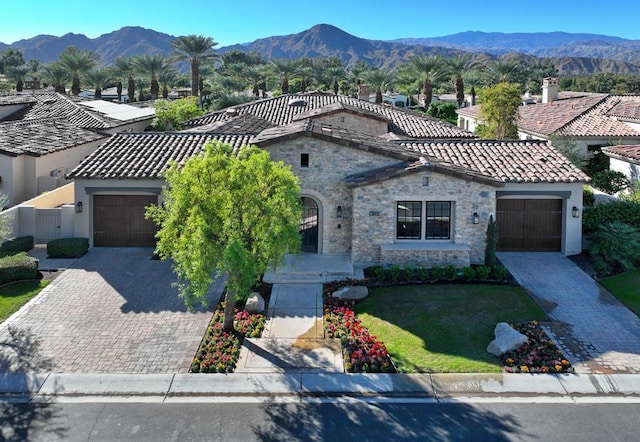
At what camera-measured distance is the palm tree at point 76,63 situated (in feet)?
238

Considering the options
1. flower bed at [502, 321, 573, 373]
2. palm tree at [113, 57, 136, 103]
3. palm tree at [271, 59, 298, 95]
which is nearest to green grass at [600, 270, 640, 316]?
flower bed at [502, 321, 573, 373]

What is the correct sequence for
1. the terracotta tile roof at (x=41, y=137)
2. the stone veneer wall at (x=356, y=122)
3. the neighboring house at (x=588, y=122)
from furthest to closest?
1. the neighboring house at (x=588, y=122)
2. the stone veneer wall at (x=356, y=122)
3. the terracotta tile roof at (x=41, y=137)

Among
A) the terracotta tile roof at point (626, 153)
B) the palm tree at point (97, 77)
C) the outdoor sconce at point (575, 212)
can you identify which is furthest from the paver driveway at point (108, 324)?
the palm tree at point (97, 77)

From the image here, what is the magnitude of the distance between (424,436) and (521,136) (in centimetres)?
3548

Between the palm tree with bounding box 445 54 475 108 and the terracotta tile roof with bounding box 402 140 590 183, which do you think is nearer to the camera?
the terracotta tile roof with bounding box 402 140 590 183

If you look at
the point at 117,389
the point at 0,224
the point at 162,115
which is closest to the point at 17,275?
the point at 0,224

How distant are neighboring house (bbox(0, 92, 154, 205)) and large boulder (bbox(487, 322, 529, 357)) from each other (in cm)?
2446

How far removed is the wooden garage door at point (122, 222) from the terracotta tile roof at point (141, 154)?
1056 mm

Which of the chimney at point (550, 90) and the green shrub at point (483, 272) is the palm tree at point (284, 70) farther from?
the green shrub at point (483, 272)

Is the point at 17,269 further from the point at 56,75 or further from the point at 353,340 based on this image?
the point at 56,75

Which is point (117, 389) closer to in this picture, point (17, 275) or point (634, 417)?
point (17, 275)

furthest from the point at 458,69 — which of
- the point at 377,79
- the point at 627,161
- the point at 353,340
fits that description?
the point at 353,340

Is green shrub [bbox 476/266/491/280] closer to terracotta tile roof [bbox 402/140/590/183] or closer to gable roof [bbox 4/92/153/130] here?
terracotta tile roof [bbox 402/140/590/183]

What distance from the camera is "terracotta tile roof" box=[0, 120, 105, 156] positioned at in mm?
30703
